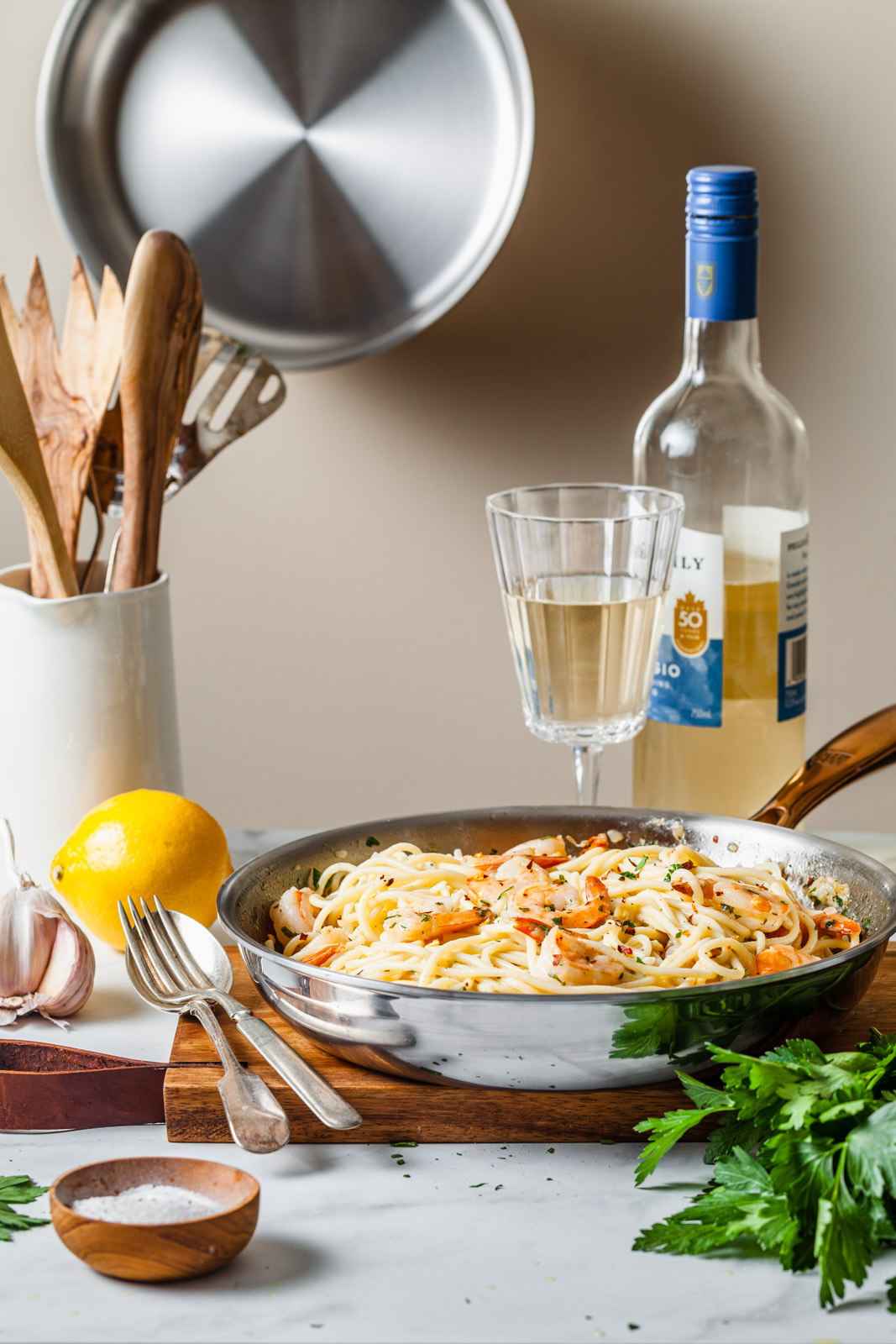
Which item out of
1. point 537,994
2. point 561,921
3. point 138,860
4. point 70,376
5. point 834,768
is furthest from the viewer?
point 70,376

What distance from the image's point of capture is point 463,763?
1.93 metres

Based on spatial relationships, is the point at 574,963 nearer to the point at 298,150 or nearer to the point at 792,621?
the point at 792,621

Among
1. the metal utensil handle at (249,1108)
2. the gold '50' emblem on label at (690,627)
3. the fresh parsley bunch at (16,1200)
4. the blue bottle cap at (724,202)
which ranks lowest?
the fresh parsley bunch at (16,1200)

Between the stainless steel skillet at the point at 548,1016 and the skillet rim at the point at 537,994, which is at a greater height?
the skillet rim at the point at 537,994

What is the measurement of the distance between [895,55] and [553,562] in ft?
3.16

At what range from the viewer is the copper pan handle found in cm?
112

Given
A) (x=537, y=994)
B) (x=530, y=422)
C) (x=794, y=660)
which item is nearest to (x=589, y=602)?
(x=794, y=660)

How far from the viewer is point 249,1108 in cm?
77

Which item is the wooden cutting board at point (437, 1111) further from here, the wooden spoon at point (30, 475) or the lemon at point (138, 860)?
the wooden spoon at point (30, 475)

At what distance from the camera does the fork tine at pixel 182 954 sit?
924 millimetres

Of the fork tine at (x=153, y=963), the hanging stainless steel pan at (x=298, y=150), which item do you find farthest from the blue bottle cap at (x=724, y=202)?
the fork tine at (x=153, y=963)

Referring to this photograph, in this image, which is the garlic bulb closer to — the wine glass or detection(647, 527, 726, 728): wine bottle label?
the wine glass

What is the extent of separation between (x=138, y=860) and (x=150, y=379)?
1.31 feet

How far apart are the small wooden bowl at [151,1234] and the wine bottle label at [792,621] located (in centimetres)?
68
